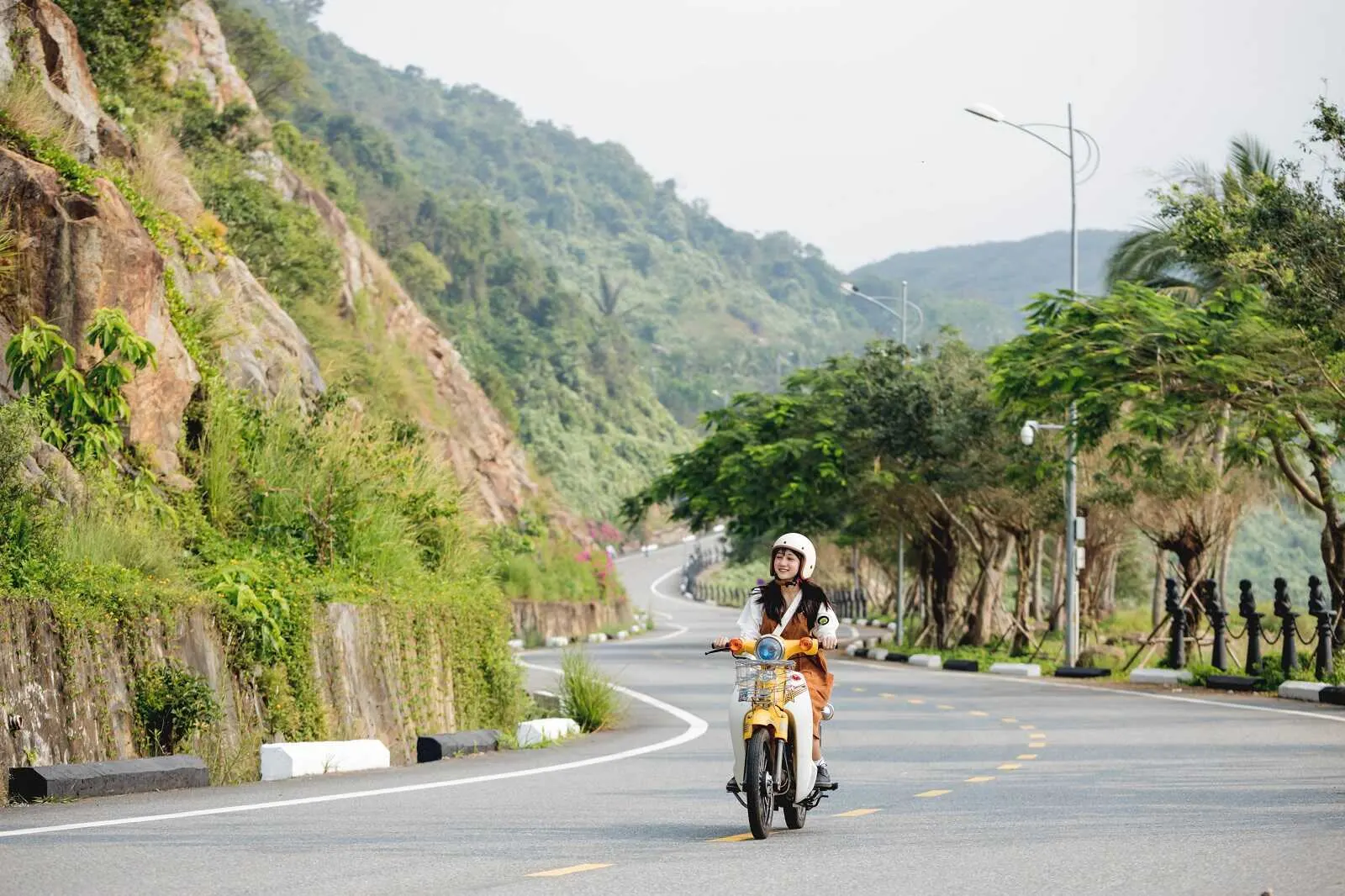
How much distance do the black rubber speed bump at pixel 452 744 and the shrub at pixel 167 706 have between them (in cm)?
322

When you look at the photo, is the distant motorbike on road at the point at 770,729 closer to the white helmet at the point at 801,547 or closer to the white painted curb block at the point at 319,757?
the white helmet at the point at 801,547

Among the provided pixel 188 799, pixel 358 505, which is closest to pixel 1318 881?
pixel 188 799

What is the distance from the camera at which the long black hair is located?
10.8m

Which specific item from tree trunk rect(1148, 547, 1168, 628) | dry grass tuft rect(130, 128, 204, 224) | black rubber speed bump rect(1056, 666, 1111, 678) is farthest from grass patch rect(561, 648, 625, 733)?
tree trunk rect(1148, 547, 1168, 628)

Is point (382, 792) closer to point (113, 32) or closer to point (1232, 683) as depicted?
point (1232, 683)

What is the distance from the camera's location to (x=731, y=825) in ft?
36.8

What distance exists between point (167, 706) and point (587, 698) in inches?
312

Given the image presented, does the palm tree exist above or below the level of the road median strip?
above

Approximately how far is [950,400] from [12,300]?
26.9m

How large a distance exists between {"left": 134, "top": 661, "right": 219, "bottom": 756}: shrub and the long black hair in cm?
496

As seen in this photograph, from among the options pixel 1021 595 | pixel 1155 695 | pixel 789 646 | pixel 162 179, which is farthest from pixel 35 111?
pixel 1021 595

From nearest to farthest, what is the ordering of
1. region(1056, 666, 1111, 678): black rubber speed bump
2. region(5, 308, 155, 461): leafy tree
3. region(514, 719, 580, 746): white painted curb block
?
region(5, 308, 155, 461): leafy tree < region(514, 719, 580, 746): white painted curb block < region(1056, 666, 1111, 678): black rubber speed bump

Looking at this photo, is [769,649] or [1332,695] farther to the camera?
[1332,695]

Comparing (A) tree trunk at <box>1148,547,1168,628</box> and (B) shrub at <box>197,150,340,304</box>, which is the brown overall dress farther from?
(A) tree trunk at <box>1148,547,1168,628</box>
